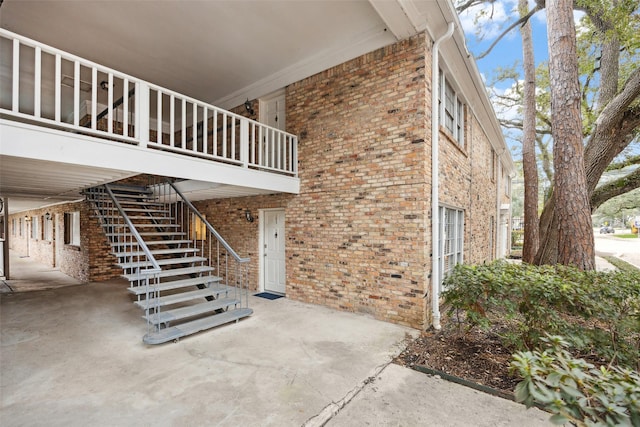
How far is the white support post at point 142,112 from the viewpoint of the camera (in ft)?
13.1

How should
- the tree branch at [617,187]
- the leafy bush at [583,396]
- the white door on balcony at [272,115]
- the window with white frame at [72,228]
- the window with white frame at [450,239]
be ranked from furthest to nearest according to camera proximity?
1. the window with white frame at [72,228]
2. the tree branch at [617,187]
3. the white door on balcony at [272,115]
4. the window with white frame at [450,239]
5. the leafy bush at [583,396]

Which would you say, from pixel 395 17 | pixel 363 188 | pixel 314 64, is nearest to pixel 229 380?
pixel 363 188

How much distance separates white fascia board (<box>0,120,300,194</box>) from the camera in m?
3.00

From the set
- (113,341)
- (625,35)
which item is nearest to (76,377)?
(113,341)

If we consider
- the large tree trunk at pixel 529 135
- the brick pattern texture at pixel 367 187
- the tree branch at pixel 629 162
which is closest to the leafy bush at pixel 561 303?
the brick pattern texture at pixel 367 187

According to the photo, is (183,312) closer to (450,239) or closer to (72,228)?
(450,239)

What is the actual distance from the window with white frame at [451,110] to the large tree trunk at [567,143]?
184cm

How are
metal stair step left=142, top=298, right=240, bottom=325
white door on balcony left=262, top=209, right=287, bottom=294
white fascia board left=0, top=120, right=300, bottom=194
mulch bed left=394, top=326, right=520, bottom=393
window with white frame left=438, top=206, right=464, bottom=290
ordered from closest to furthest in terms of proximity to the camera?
white fascia board left=0, top=120, right=300, bottom=194
mulch bed left=394, top=326, right=520, bottom=393
metal stair step left=142, top=298, right=240, bottom=325
window with white frame left=438, top=206, right=464, bottom=290
white door on balcony left=262, top=209, right=287, bottom=294

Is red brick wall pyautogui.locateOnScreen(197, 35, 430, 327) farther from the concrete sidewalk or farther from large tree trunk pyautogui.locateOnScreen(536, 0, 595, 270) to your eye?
large tree trunk pyautogui.locateOnScreen(536, 0, 595, 270)

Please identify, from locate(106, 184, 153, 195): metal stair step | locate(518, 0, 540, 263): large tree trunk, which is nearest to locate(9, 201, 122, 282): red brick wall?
locate(106, 184, 153, 195): metal stair step

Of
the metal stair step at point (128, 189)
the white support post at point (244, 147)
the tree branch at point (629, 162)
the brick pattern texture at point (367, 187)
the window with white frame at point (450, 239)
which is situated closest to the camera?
the brick pattern texture at point (367, 187)

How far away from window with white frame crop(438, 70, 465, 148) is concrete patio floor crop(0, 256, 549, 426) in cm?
432

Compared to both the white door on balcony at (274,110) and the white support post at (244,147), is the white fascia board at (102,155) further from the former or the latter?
the white door on balcony at (274,110)

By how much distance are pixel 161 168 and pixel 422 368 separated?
4323mm
